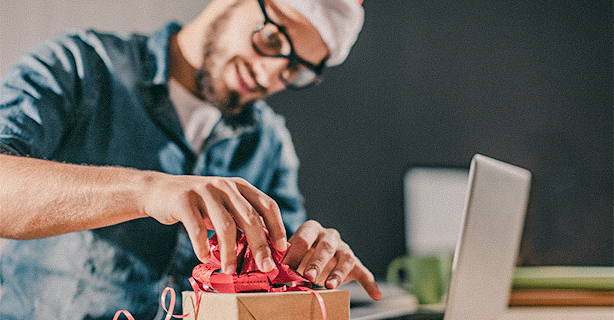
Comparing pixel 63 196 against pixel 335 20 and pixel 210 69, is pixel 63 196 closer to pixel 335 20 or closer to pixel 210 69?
A: pixel 210 69

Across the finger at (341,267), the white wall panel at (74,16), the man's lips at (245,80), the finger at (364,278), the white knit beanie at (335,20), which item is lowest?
the finger at (364,278)

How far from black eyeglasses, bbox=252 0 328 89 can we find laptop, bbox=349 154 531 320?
2.38 ft

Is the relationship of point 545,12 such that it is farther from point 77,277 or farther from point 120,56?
point 77,277

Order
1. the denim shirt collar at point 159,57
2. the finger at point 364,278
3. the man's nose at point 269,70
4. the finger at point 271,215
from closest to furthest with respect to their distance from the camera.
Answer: the finger at point 271,215, the finger at point 364,278, the denim shirt collar at point 159,57, the man's nose at point 269,70

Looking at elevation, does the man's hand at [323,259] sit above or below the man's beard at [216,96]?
below

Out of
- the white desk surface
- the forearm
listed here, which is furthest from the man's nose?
the white desk surface

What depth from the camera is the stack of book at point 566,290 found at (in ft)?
4.54

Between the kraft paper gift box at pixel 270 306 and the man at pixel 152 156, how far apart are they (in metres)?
0.05

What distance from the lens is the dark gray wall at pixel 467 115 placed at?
151cm

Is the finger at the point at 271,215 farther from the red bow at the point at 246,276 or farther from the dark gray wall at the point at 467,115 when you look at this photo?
the dark gray wall at the point at 467,115

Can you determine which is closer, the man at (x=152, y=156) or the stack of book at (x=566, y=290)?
the man at (x=152, y=156)

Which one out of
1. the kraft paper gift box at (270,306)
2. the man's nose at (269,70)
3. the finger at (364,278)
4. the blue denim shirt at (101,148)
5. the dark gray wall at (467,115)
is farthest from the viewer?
the dark gray wall at (467,115)

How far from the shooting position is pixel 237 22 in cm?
130

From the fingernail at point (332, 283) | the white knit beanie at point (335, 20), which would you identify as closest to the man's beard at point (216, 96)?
the white knit beanie at point (335, 20)
